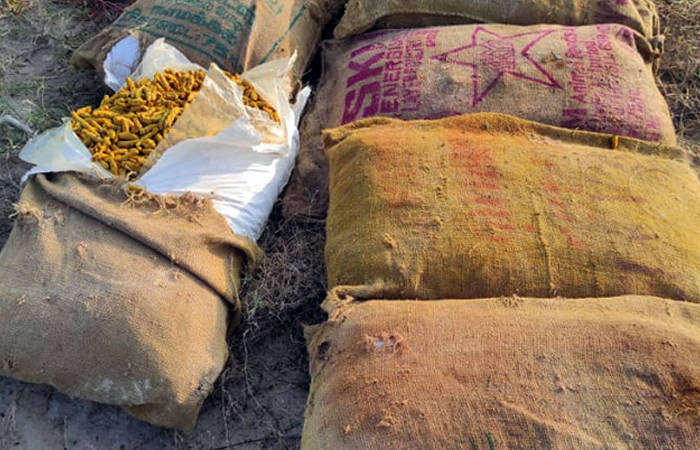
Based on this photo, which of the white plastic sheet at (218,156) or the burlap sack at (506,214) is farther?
the white plastic sheet at (218,156)

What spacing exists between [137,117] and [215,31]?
0.53m

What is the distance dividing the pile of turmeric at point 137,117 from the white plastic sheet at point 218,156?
4cm

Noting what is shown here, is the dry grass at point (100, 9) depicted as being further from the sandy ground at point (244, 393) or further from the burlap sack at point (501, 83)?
the burlap sack at point (501, 83)

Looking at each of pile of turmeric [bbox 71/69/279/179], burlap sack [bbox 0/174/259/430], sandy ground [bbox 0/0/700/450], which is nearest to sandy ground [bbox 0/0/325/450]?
sandy ground [bbox 0/0/700/450]

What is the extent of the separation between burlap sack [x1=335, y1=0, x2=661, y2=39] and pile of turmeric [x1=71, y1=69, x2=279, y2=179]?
1.94ft

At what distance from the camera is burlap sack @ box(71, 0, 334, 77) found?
2208 millimetres

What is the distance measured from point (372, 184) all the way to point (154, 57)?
1.06m

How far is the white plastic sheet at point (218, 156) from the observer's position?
1.75 metres

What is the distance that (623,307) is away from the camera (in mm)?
1354

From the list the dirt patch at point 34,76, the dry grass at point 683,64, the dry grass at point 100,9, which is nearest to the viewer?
the dirt patch at point 34,76

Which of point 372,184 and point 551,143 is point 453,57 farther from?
point 372,184

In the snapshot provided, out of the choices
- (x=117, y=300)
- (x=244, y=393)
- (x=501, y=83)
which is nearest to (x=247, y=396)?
(x=244, y=393)

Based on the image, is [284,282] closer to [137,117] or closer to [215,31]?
[137,117]

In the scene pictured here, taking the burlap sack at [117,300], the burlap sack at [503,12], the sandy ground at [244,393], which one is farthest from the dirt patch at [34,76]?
the burlap sack at [503,12]
